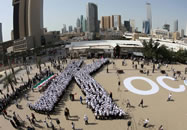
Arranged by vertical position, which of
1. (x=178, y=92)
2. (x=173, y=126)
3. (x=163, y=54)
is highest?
(x=163, y=54)

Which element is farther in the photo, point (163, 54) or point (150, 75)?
point (163, 54)

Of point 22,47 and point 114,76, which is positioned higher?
point 22,47

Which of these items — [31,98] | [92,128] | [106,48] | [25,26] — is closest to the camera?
[92,128]

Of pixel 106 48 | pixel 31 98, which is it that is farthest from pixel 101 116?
pixel 106 48

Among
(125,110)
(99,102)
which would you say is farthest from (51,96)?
(125,110)

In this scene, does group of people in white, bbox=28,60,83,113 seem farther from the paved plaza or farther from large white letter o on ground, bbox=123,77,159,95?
large white letter o on ground, bbox=123,77,159,95

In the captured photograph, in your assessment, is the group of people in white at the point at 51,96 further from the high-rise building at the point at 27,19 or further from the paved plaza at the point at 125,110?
the high-rise building at the point at 27,19

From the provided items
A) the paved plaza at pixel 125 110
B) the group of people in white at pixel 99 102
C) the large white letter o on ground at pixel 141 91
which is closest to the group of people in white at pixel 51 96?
the paved plaza at pixel 125 110

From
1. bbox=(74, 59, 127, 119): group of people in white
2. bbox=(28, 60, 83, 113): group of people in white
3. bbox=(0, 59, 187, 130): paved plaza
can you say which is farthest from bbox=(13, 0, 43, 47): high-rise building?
bbox=(0, 59, 187, 130): paved plaza

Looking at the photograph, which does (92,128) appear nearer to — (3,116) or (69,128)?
(69,128)

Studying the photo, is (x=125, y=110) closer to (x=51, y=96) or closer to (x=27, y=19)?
(x=51, y=96)
